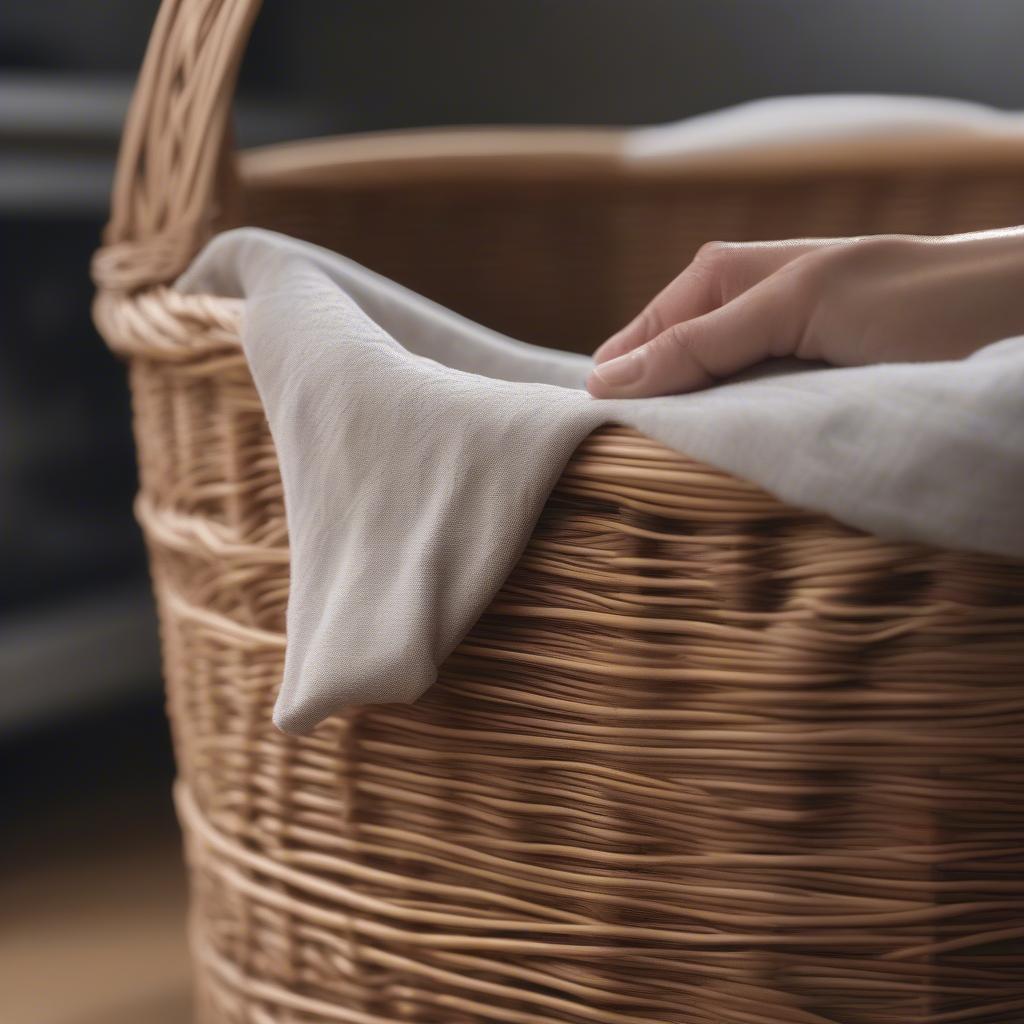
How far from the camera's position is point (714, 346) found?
0.50 metres

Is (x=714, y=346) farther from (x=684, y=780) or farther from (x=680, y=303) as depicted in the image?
(x=684, y=780)

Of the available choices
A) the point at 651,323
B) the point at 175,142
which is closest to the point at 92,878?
the point at 175,142

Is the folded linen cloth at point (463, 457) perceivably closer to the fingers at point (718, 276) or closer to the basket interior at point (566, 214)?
the fingers at point (718, 276)

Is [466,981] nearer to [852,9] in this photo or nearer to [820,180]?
[820,180]

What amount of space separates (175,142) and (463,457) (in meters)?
0.36

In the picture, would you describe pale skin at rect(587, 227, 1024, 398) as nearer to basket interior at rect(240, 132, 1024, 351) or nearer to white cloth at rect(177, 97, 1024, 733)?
white cloth at rect(177, 97, 1024, 733)

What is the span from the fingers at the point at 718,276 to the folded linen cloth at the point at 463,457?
0.06 meters

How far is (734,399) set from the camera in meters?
0.46

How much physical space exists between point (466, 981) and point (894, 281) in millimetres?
364

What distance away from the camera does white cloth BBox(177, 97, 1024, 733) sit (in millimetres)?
423

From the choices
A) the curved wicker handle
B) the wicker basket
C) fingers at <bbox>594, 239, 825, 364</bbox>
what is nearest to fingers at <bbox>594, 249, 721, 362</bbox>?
fingers at <bbox>594, 239, 825, 364</bbox>

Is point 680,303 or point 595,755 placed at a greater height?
point 680,303

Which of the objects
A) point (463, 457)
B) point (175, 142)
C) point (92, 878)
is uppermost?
point (175, 142)

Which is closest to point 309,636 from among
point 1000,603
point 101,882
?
point 1000,603
